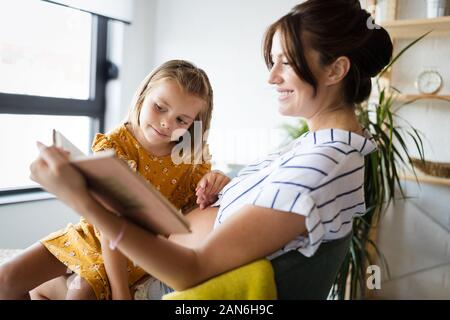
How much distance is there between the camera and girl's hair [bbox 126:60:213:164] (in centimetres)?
131

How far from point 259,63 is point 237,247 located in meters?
2.27

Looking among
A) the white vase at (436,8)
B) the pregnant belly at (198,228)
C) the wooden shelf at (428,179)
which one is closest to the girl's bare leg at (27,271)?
the pregnant belly at (198,228)

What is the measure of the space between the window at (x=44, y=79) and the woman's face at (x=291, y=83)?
2009 millimetres

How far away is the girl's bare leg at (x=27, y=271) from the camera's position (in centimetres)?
119

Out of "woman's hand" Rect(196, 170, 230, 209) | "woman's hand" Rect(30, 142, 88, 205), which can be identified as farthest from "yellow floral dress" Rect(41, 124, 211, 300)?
"woman's hand" Rect(30, 142, 88, 205)

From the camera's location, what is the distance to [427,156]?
251 cm

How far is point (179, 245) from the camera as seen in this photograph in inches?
33.3

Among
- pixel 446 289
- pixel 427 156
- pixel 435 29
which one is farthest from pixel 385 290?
pixel 435 29

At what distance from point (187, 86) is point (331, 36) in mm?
461

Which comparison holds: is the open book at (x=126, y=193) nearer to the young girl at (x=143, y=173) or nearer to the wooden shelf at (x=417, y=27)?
the young girl at (x=143, y=173)

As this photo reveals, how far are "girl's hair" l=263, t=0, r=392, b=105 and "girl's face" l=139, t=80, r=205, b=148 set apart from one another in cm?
36

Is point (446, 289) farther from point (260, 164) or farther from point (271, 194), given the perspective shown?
point (271, 194)

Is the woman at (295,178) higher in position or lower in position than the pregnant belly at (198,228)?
higher

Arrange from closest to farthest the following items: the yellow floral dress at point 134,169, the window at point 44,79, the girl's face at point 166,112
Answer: the yellow floral dress at point 134,169 < the girl's face at point 166,112 < the window at point 44,79
